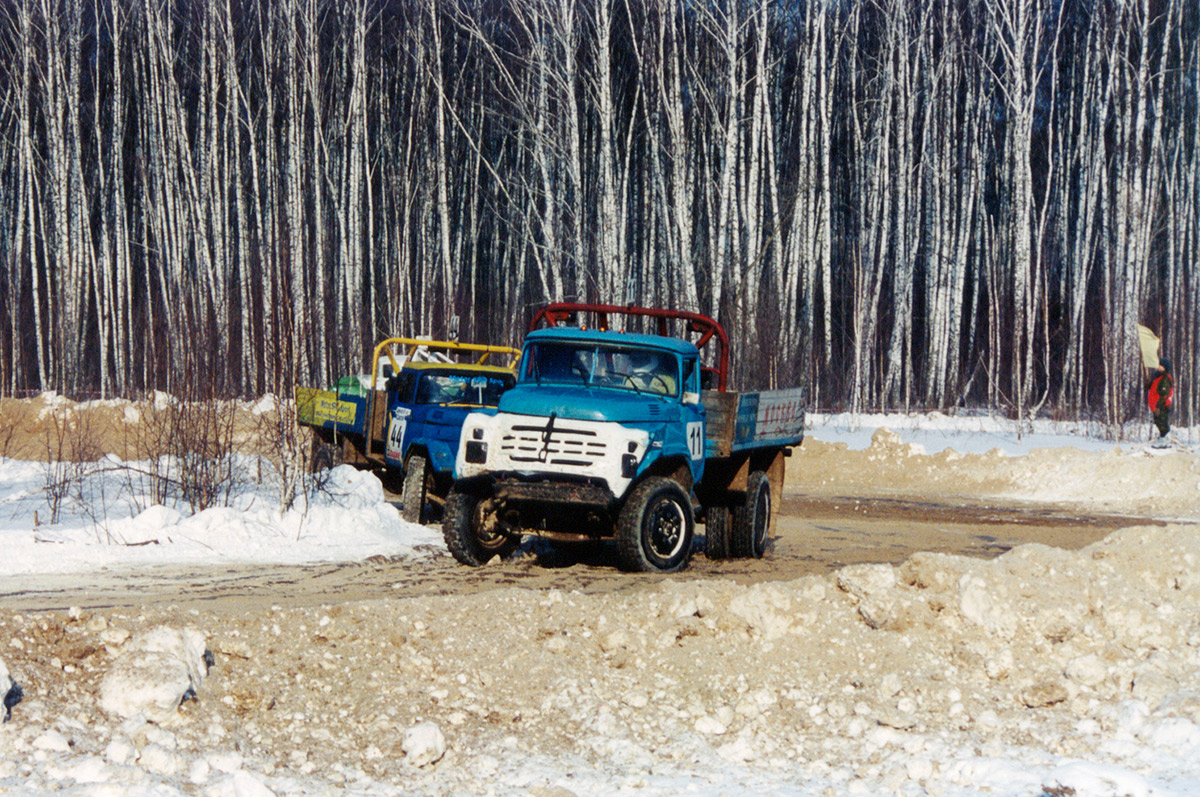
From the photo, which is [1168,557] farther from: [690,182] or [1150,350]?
[690,182]

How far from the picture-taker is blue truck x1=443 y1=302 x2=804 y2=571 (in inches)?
400

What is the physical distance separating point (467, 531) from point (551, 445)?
51.9 inches

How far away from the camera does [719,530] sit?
12148 mm

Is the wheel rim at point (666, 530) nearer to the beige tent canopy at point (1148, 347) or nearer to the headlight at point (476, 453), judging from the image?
the headlight at point (476, 453)

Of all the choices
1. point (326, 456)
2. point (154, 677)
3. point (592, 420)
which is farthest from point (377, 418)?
point (154, 677)

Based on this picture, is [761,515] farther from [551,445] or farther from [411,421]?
[411,421]

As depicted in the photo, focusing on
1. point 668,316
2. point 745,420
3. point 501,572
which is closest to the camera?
point 501,572

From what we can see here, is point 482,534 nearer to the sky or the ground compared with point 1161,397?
nearer to the ground

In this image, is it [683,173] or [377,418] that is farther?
[683,173]

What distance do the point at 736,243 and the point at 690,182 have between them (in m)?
6.53

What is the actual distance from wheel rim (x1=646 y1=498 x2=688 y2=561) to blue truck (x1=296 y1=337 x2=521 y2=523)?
394 cm

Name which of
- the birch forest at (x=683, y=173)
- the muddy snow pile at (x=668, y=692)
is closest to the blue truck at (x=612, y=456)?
the muddy snow pile at (x=668, y=692)

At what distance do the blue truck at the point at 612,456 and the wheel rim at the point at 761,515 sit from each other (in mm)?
43

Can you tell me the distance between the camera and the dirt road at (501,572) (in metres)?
9.46
